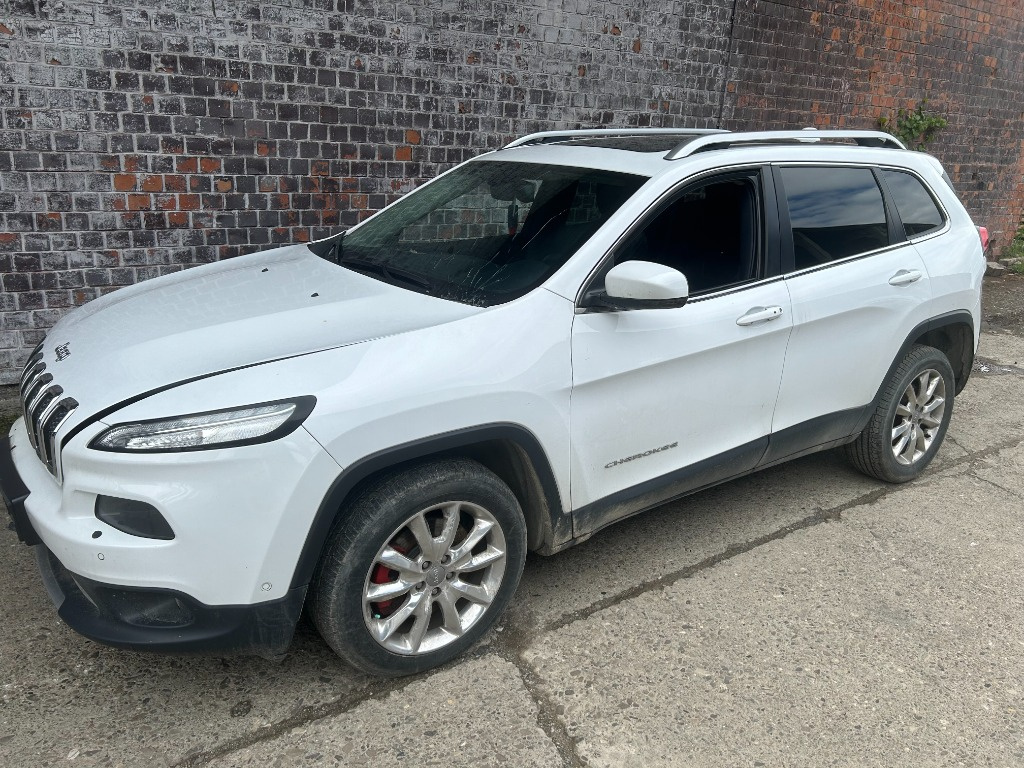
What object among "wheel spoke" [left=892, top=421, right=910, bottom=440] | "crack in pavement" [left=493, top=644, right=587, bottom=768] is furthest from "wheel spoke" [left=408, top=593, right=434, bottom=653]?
"wheel spoke" [left=892, top=421, right=910, bottom=440]

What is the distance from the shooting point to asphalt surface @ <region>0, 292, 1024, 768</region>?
2.55m

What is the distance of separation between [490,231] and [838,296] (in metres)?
1.62

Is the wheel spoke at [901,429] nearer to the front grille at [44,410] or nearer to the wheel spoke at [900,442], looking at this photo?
the wheel spoke at [900,442]

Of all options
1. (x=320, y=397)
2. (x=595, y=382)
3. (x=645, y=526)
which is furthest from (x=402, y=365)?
(x=645, y=526)

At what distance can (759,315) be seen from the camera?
3.39 meters

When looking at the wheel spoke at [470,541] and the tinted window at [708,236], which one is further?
the tinted window at [708,236]

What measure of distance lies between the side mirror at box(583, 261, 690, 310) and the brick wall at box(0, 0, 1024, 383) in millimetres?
3542

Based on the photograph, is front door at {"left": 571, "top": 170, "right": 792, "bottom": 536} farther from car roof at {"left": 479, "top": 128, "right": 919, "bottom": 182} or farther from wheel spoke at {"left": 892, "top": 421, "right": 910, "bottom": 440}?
wheel spoke at {"left": 892, "top": 421, "right": 910, "bottom": 440}

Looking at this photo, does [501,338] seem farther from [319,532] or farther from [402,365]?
[319,532]

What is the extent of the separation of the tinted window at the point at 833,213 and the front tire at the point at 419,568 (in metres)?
1.85

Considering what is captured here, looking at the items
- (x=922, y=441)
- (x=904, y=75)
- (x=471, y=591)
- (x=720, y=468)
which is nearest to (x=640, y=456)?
(x=720, y=468)

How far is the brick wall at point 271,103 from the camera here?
4879mm

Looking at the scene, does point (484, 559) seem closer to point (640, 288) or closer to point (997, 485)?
point (640, 288)

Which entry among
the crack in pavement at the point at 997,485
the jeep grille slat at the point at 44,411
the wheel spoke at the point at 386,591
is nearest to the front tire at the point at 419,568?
the wheel spoke at the point at 386,591
